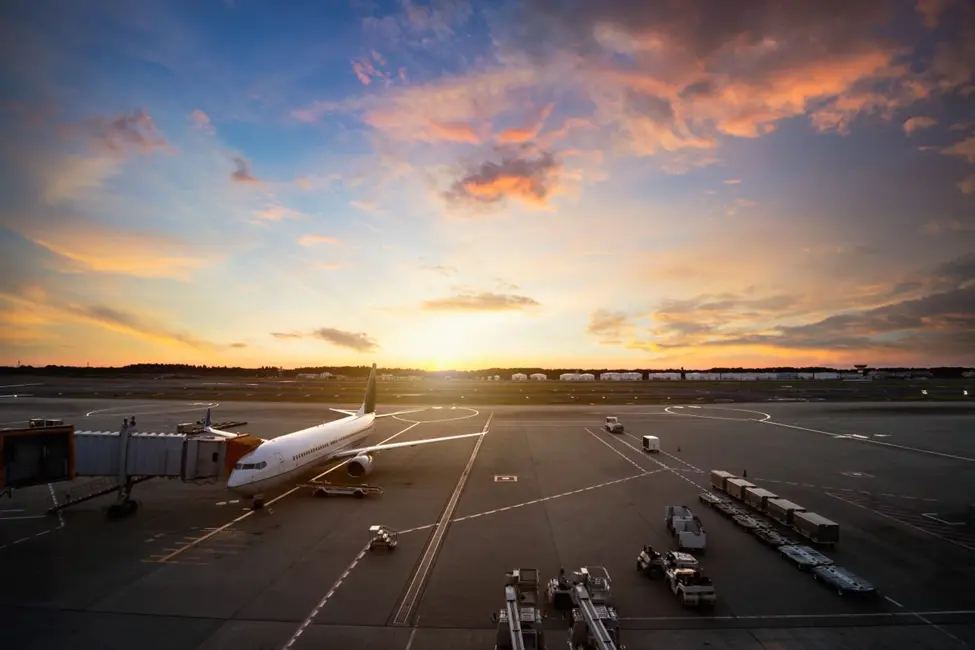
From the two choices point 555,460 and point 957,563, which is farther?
point 555,460

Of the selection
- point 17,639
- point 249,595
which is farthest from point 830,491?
point 17,639

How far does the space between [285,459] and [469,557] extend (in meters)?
Answer: 17.1

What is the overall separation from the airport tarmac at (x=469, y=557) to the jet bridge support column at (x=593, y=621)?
1.79 metres

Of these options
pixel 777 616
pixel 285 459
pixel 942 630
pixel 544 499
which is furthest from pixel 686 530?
pixel 285 459

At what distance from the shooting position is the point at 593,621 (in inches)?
684

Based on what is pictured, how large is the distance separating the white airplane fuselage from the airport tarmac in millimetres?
2173

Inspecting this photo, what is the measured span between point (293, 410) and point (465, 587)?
8226 centimetres

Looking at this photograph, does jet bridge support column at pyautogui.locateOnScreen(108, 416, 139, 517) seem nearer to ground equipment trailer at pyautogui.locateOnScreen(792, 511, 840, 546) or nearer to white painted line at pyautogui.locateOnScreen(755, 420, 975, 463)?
ground equipment trailer at pyautogui.locateOnScreen(792, 511, 840, 546)

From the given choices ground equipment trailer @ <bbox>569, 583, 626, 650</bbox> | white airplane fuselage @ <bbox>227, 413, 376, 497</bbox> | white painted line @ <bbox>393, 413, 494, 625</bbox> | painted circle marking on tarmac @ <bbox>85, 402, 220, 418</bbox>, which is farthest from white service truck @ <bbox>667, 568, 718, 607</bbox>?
painted circle marking on tarmac @ <bbox>85, 402, 220, 418</bbox>

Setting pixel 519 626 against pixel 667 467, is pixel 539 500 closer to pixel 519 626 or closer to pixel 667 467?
pixel 667 467

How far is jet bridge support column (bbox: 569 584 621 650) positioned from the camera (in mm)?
16078

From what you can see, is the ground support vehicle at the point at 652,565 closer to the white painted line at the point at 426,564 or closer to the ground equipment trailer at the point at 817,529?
the white painted line at the point at 426,564

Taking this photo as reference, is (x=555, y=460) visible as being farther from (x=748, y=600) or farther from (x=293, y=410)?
(x=293, y=410)

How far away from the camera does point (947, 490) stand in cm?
4312
